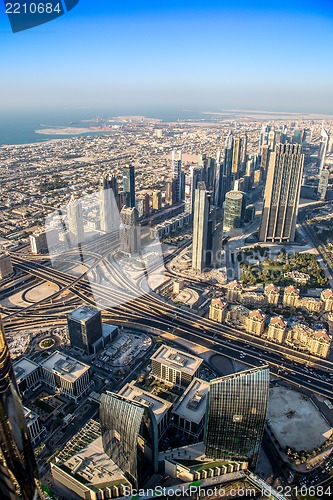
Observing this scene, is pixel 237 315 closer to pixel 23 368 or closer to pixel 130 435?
pixel 130 435

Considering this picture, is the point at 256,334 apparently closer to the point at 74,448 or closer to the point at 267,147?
the point at 74,448

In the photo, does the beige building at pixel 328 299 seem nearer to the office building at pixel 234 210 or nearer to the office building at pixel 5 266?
the office building at pixel 234 210

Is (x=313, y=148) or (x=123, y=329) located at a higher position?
(x=313, y=148)

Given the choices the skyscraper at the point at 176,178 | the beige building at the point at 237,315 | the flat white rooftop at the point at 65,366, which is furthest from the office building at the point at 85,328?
the skyscraper at the point at 176,178

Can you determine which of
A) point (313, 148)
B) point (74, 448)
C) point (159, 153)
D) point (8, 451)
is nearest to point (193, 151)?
point (159, 153)

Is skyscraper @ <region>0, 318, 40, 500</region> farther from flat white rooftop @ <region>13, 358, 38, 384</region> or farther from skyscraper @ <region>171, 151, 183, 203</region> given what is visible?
skyscraper @ <region>171, 151, 183, 203</region>

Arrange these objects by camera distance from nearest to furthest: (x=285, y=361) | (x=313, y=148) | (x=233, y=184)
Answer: (x=285, y=361) → (x=233, y=184) → (x=313, y=148)
